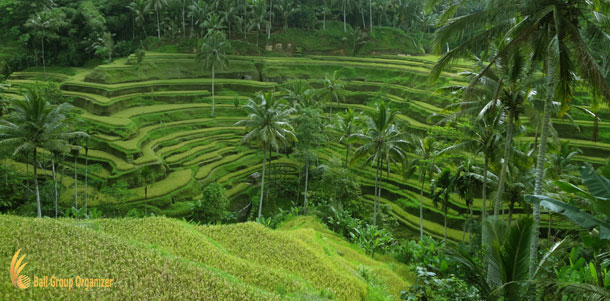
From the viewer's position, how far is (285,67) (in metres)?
47.4

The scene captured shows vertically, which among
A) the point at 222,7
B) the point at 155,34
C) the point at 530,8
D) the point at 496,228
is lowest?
the point at 496,228

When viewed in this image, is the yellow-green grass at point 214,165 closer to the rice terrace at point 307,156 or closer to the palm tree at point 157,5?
the rice terrace at point 307,156

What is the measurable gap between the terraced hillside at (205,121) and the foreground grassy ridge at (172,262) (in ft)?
49.2

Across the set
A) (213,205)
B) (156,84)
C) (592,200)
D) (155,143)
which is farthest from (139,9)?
(592,200)

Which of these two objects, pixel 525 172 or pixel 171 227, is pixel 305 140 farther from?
pixel 171 227

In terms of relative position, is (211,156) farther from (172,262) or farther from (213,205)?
(172,262)

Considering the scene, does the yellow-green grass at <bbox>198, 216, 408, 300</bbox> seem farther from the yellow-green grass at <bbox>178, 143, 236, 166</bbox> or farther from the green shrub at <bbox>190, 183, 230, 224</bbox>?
the yellow-green grass at <bbox>178, 143, 236, 166</bbox>

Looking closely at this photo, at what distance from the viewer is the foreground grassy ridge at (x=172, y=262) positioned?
5.74 metres

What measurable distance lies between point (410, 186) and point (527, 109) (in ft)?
49.2

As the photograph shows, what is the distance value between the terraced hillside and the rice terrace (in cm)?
20

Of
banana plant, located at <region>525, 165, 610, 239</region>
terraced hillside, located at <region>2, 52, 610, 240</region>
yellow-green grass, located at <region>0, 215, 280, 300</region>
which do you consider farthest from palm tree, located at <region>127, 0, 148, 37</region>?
banana plant, located at <region>525, 165, 610, 239</region>

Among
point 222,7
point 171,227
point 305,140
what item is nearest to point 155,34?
point 222,7

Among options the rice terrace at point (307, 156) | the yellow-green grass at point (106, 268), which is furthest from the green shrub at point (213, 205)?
the yellow-green grass at point (106, 268)

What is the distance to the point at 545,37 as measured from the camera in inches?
296
